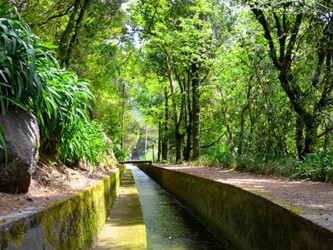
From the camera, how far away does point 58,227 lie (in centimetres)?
267

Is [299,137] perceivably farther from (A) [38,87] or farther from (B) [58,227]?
(B) [58,227]

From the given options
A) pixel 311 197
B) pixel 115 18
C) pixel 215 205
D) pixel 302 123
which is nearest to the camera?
pixel 311 197

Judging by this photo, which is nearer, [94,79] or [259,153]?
[259,153]

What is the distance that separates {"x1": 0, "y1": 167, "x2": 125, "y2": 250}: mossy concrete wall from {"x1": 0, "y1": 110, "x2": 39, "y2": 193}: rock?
45 cm

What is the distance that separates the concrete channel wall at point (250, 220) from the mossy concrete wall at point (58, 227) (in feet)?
5.88

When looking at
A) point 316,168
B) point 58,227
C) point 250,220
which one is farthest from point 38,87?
point 316,168

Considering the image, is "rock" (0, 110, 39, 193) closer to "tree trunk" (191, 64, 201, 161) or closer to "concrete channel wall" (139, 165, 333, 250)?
"concrete channel wall" (139, 165, 333, 250)

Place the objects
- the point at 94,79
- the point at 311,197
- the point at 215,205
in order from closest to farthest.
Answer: the point at 311,197, the point at 215,205, the point at 94,79

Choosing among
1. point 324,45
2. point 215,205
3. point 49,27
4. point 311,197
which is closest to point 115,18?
point 49,27

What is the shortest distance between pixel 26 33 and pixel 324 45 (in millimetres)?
5851

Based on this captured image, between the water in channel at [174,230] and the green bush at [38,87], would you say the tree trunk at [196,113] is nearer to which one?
the water in channel at [174,230]

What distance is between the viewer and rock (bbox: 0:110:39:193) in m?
2.91

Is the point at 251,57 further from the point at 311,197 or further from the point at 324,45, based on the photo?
the point at 311,197

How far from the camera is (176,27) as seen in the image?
14914mm
